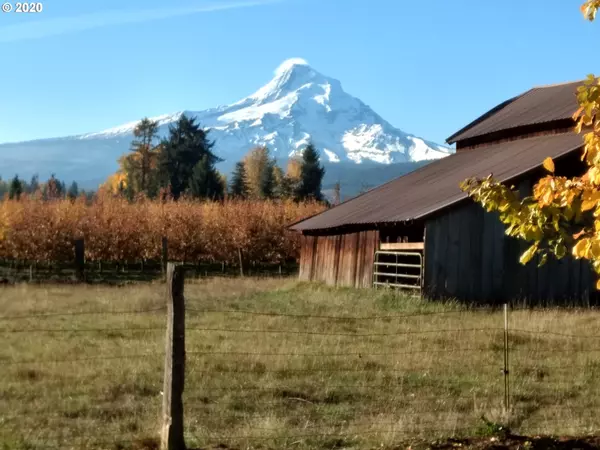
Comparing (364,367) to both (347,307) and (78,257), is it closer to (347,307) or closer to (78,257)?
(347,307)

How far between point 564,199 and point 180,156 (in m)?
72.9

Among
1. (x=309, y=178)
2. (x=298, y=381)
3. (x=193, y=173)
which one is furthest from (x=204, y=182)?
(x=298, y=381)

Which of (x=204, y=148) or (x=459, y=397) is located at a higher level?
(x=204, y=148)

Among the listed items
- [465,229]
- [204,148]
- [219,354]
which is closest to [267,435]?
[219,354]

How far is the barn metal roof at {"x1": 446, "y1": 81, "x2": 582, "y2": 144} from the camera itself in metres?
23.8

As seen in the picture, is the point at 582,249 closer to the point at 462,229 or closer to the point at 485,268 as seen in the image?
the point at 462,229

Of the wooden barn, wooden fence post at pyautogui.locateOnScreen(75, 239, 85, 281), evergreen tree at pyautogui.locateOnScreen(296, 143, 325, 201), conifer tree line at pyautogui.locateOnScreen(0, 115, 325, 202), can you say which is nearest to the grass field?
the wooden barn

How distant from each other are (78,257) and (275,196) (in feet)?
136

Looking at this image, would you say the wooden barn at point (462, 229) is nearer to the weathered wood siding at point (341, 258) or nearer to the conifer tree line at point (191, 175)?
the weathered wood siding at point (341, 258)

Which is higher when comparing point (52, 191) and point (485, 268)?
point (52, 191)

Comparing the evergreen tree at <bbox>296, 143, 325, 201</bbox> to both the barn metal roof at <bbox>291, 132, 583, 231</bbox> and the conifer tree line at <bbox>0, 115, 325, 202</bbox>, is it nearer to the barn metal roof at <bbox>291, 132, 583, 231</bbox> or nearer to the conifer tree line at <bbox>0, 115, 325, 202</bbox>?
the conifer tree line at <bbox>0, 115, 325, 202</bbox>

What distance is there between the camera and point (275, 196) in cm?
7369

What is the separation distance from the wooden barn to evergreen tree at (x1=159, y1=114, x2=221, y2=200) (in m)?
48.2

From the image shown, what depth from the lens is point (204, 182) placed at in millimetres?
68375
